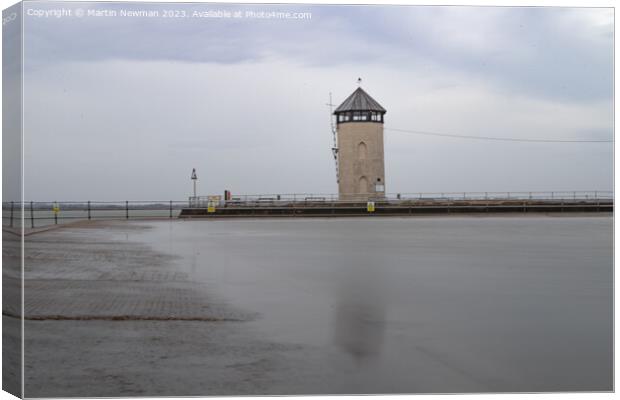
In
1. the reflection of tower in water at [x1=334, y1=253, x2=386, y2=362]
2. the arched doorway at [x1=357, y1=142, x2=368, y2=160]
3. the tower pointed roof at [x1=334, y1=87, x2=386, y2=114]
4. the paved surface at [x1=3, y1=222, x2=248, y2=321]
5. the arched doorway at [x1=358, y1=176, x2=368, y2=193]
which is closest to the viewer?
the reflection of tower in water at [x1=334, y1=253, x2=386, y2=362]

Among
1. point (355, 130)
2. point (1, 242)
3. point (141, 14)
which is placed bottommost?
→ point (1, 242)

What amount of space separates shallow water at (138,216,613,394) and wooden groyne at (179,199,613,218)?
23945 millimetres

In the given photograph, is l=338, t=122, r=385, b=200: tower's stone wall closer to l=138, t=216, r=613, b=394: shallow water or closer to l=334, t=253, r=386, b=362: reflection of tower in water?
l=138, t=216, r=613, b=394: shallow water

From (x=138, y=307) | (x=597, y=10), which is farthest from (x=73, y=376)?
(x=597, y=10)

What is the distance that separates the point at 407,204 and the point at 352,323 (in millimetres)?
34670

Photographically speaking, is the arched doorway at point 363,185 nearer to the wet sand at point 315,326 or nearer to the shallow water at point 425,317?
the shallow water at point 425,317

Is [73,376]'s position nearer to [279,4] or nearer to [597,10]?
[279,4]

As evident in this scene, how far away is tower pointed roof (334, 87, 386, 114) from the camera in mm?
49094

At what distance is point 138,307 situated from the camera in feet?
20.1

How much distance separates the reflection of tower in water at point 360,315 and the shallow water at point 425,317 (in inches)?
0.5

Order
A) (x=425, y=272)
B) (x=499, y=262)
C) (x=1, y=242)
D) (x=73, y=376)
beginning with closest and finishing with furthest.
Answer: (x=73, y=376) < (x=1, y=242) < (x=425, y=272) < (x=499, y=262)

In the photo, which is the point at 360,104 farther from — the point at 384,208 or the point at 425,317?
the point at 425,317

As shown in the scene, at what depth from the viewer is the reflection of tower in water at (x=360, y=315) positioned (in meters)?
4.64

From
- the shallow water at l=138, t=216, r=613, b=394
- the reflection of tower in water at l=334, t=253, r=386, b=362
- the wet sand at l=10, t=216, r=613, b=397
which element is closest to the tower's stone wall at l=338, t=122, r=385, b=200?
the shallow water at l=138, t=216, r=613, b=394
